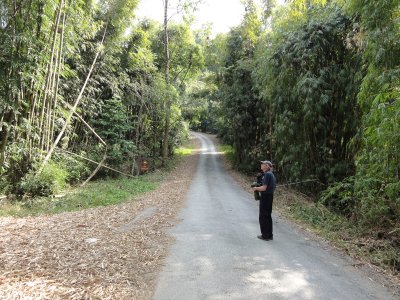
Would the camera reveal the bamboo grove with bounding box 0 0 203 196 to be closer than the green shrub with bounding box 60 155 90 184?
Result: Yes

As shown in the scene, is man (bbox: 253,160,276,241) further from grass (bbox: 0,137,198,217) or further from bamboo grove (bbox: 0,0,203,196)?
bamboo grove (bbox: 0,0,203,196)

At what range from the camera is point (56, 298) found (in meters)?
3.37

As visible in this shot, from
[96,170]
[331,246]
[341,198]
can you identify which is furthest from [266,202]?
[96,170]

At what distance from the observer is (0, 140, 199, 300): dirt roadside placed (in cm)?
364

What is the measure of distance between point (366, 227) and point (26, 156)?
8.75 m

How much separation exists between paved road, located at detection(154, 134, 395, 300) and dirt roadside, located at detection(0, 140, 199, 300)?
326 millimetres

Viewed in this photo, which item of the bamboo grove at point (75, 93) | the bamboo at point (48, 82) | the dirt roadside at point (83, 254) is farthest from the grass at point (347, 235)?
the bamboo at point (48, 82)

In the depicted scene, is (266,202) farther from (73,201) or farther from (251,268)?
(73,201)

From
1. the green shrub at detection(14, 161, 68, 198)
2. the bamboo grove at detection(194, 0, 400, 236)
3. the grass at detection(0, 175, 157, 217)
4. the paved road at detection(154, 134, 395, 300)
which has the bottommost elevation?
the grass at detection(0, 175, 157, 217)

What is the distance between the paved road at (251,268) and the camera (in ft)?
12.5

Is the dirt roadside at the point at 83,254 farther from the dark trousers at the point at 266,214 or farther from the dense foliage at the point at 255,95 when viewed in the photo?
the dense foliage at the point at 255,95

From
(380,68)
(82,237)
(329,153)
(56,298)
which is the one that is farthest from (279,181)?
(56,298)

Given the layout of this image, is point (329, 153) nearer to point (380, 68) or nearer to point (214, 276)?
point (380, 68)

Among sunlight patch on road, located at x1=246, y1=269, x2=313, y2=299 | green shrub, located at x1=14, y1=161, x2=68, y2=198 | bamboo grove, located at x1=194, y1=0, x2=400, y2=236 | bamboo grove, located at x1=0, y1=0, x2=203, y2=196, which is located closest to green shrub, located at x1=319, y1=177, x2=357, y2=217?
bamboo grove, located at x1=194, y1=0, x2=400, y2=236
